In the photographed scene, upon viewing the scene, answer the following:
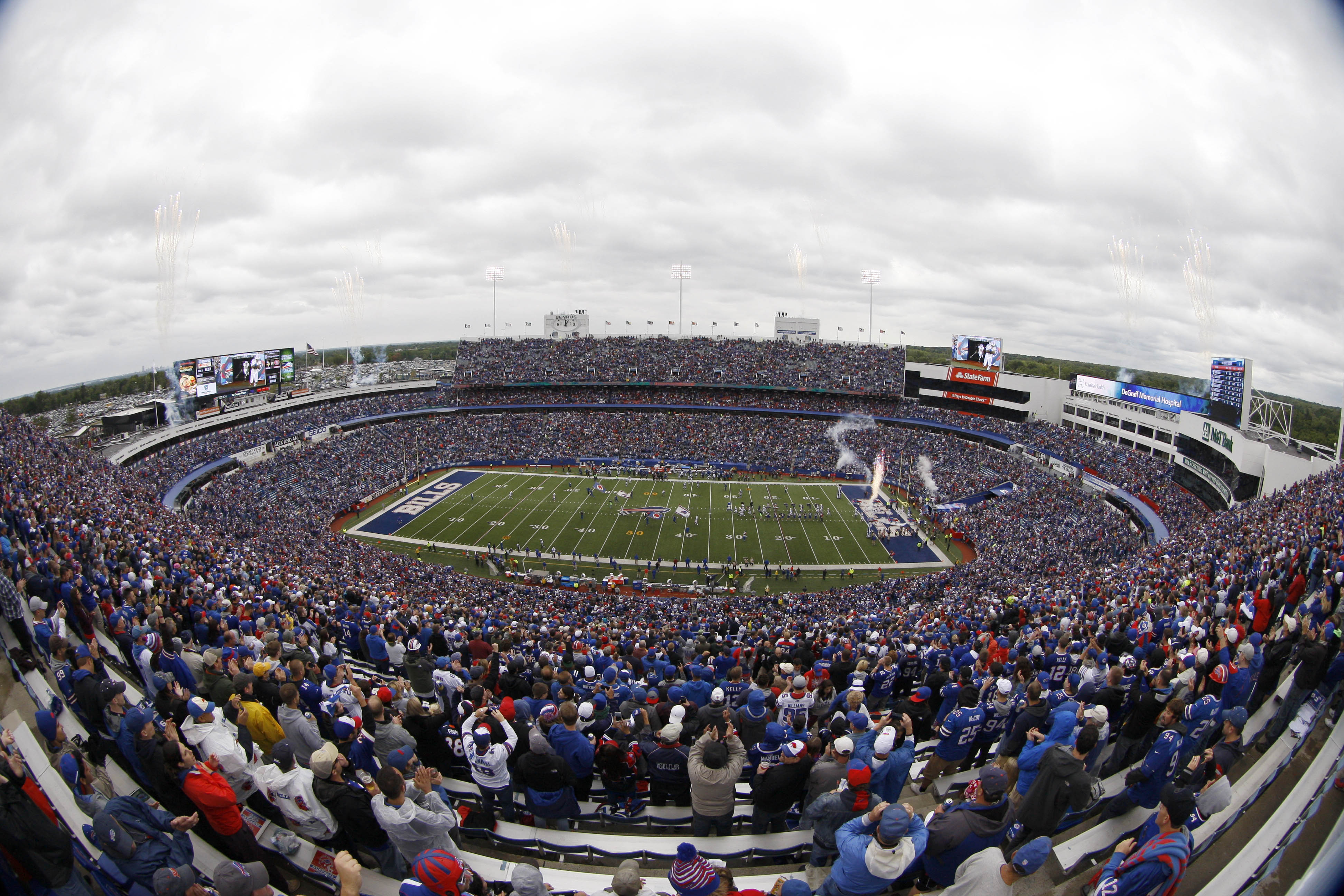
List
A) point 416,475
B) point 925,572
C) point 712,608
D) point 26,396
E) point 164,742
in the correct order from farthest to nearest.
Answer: point 26,396
point 416,475
point 925,572
point 712,608
point 164,742

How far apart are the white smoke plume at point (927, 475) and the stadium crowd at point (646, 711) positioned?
997 inches

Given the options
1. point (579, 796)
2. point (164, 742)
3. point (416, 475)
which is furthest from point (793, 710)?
point (416, 475)

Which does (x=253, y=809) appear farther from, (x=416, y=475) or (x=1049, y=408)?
(x=1049, y=408)

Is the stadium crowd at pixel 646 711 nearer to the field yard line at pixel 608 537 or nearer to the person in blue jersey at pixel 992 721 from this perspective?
the person in blue jersey at pixel 992 721

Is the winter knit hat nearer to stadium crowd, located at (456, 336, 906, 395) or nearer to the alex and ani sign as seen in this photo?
the alex and ani sign

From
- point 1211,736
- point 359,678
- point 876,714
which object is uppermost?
point 1211,736

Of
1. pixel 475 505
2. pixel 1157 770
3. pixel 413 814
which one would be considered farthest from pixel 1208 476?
pixel 413 814

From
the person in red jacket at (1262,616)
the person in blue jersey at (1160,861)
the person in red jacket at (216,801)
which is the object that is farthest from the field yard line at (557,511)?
the person in blue jersey at (1160,861)

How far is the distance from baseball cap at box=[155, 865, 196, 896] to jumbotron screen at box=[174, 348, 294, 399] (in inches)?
2125

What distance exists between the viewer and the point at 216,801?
4.45 m

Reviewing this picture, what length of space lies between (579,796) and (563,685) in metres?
1.86

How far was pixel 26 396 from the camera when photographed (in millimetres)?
89500

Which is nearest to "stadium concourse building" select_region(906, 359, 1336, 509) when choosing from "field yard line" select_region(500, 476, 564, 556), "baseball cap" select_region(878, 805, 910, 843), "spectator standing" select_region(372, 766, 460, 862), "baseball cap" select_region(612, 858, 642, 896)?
"baseball cap" select_region(878, 805, 910, 843)

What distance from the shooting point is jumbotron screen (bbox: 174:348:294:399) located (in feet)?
154
